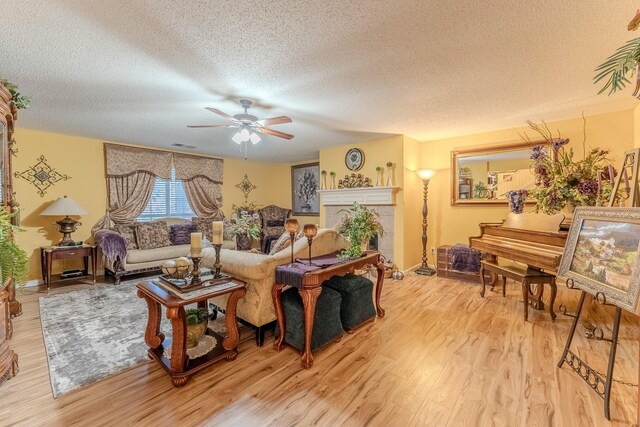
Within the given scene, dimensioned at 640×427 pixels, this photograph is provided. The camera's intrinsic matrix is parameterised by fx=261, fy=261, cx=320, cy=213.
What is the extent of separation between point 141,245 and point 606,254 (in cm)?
578

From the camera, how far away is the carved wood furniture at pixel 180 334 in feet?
5.72

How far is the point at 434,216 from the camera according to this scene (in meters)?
4.91

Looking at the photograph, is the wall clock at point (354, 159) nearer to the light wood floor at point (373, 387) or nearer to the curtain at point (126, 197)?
the light wood floor at point (373, 387)

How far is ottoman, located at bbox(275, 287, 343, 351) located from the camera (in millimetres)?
2133

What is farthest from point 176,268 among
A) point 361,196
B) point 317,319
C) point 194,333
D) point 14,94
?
point 361,196

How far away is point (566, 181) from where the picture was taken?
2523mm

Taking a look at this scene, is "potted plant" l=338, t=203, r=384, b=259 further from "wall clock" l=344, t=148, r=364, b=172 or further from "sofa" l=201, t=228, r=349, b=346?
"wall clock" l=344, t=148, r=364, b=172

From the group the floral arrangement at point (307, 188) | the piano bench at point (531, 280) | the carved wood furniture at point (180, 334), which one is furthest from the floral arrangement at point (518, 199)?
the floral arrangement at point (307, 188)

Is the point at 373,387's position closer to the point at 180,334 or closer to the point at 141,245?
the point at 180,334

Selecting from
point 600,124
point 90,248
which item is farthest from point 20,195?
point 600,124

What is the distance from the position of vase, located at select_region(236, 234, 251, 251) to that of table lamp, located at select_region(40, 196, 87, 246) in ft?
8.41

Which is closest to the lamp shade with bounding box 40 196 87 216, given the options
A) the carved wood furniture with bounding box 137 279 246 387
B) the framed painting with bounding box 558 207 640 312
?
the carved wood furniture with bounding box 137 279 246 387

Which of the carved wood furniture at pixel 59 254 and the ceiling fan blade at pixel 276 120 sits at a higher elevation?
the ceiling fan blade at pixel 276 120

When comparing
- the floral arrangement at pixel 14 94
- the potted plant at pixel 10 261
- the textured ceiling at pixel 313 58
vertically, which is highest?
the textured ceiling at pixel 313 58
